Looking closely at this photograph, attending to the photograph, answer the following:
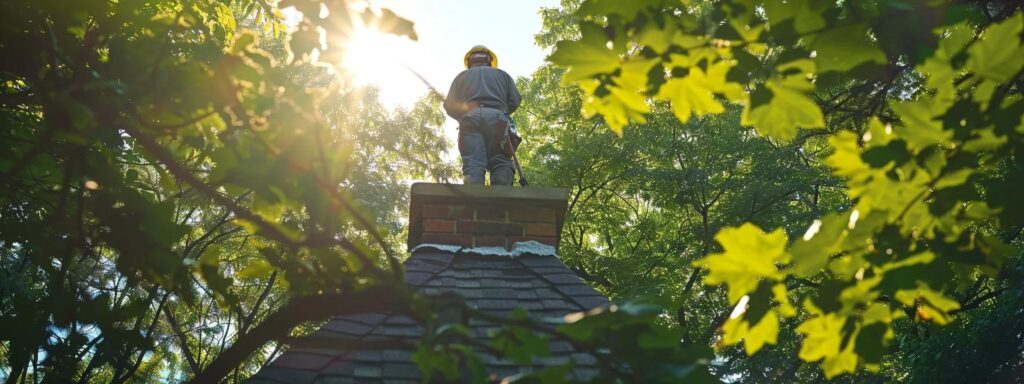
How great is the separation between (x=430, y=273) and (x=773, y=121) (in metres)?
2.46

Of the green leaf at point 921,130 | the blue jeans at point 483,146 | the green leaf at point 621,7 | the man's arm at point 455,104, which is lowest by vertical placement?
the green leaf at point 921,130

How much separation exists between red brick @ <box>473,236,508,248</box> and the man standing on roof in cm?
88

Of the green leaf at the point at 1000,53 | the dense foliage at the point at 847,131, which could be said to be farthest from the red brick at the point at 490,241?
the green leaf at the point at 1000,53

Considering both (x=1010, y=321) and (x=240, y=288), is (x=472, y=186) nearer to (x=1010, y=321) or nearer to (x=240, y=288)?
(x=1010, y=321)

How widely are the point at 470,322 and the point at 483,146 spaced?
7.24 ft

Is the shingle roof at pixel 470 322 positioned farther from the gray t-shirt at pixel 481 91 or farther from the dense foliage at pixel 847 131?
the gray t-shirt at pixel 481 91

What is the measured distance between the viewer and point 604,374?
5.51 ft

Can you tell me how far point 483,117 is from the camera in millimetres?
5516


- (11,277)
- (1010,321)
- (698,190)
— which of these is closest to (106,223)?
(11,277)

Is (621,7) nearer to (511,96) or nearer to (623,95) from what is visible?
(623,95)

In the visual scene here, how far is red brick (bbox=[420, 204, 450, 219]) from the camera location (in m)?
4.58

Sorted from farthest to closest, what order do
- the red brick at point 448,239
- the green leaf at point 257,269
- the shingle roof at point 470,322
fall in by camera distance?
the red brick at point 448,239
the shingle roof at point 470,322
the green leaf at point 257,269

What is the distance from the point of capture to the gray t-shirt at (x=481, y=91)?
5.65 metres

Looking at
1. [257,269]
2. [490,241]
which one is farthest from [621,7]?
[490,241]
